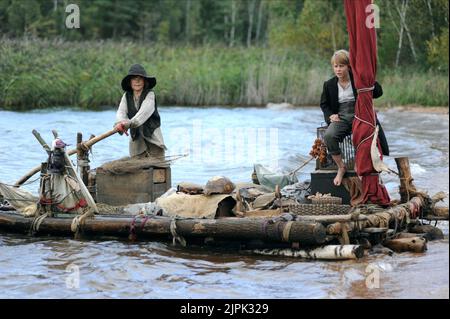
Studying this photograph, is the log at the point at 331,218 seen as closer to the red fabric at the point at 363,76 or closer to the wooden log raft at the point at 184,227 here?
the wooden log raft at the point at 184,227

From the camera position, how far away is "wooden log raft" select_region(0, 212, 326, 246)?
26.6ft

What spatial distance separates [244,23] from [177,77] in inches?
1360

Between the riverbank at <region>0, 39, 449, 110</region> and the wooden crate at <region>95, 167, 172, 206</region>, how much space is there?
13.7 meters

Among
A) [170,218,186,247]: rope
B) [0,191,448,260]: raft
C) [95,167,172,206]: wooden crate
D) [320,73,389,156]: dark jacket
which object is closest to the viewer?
[0,191,448,260]: raft

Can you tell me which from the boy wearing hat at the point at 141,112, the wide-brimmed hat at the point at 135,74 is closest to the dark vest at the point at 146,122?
the boy wearing hat at the point at 141,112

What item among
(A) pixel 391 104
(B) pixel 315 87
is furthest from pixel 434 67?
(B) pixel 315 87

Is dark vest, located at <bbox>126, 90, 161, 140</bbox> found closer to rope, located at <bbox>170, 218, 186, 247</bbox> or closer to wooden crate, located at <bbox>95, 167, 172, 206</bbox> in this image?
wooden crate, located at <bbox>95, 167, 172, 206</bbox>

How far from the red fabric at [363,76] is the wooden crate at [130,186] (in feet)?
7.66

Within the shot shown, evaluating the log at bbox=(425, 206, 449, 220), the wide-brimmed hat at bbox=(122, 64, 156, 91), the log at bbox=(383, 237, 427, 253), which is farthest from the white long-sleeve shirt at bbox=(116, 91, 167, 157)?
the log at bbox=(425, 206, 449, 220)

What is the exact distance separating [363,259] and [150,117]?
3142 millimetres

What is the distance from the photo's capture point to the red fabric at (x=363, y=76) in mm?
8789

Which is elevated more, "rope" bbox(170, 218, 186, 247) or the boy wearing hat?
the boy wearing hat

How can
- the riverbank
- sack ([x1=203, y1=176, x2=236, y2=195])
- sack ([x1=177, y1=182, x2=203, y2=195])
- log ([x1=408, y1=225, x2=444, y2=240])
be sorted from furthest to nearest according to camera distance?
the riverbank, log ([x1=408, y1=225, x2=444, y2=240]), sack ([x1=177, y1=182, x2=203, y2=195]), sack ([x1=203, y1=176, x2=236, y2=195])

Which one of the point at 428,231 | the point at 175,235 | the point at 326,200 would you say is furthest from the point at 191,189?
the point at 428,231
